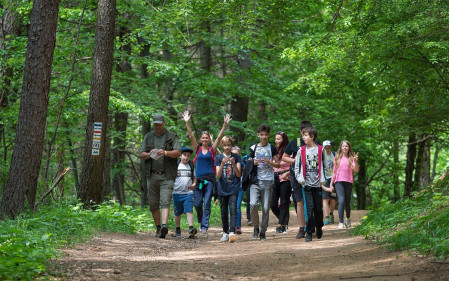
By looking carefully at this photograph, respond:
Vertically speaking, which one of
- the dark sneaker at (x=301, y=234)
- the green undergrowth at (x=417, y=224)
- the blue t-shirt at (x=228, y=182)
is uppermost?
the blue t-shirt at (x=228, y=182)

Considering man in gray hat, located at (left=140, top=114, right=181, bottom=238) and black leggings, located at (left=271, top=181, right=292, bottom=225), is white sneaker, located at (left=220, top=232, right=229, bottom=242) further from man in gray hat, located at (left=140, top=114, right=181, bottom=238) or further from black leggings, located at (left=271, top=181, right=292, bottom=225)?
black leggings, located at (left=271, top=181, right=292, bottom=225)

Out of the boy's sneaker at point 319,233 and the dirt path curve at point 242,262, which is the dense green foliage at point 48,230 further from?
the boy's sneaker at point 319,233

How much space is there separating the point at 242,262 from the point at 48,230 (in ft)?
10.9

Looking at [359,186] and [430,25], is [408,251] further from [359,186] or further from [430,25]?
[359,186]

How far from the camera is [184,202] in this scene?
11742 mm

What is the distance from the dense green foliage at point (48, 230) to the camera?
5.61m

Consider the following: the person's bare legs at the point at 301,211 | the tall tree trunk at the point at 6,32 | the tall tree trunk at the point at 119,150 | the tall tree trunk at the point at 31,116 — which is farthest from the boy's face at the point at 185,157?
the tall tree trunk at the point at 119,150

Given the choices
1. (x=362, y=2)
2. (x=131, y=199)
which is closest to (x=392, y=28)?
(x=362, y=2)

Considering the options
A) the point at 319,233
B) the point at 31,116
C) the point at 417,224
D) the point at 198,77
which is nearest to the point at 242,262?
the point at 417,224

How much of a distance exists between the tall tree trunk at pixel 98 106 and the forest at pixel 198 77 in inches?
1.0

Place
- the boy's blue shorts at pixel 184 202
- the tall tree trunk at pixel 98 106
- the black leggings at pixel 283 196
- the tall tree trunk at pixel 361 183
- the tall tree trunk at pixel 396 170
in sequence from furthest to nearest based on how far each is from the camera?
the tall tree trunk at pixel 361 183 → the tall tree trunk at pixel 396 170 → the tall tree trunk at pixel 98 106 → the black leggings at pixel 283 196 → the boy's blue shorts at pixel 184 202

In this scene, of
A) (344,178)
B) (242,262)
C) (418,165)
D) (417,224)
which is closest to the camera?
(242,262)

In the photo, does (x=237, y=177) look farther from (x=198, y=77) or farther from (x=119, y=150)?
(x=198, y=77)

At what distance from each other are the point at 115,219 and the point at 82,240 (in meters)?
3.03
